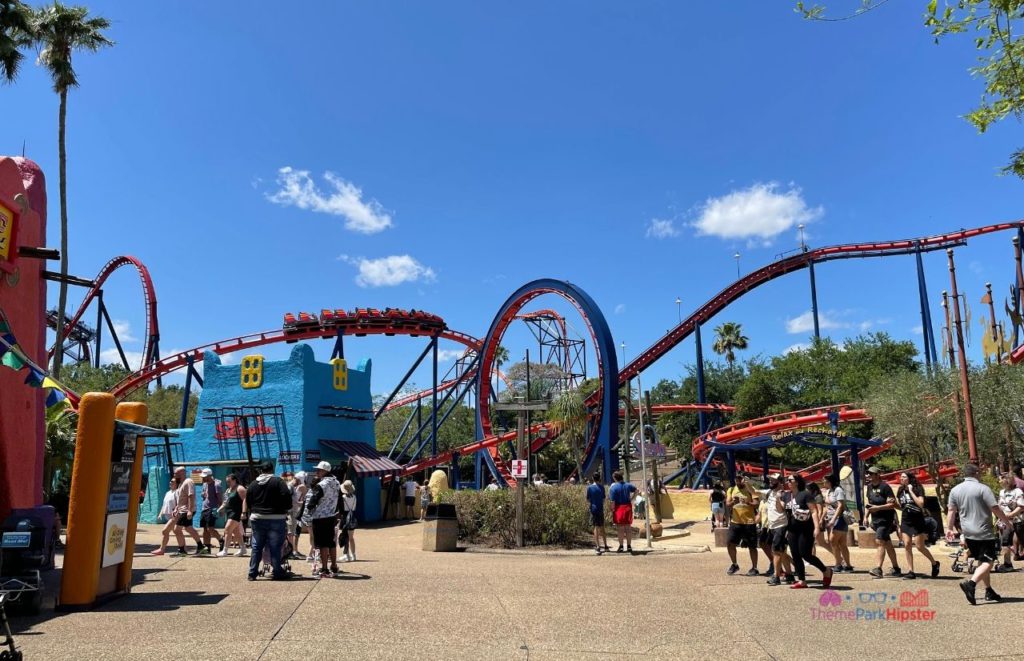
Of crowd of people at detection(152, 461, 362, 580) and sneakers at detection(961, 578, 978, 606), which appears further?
crowd of people at detection(152, 461, 362, 580)

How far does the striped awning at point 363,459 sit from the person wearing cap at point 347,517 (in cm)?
1108

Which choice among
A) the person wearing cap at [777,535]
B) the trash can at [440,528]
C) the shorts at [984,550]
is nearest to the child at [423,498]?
the trash can at [440,528]

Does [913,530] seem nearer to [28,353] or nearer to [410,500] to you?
[28,353]

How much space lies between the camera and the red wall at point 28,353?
9.36 metres

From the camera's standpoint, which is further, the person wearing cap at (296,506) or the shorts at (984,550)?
the person wearing cap at (296,506)

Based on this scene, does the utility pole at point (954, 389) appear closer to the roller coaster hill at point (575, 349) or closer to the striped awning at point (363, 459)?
the roller coaster hill at point (575, 349)

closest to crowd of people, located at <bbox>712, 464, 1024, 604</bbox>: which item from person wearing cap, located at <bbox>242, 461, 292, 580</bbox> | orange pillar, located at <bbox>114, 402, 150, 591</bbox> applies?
person wearing cap, located at <bbox>242, 461, 292, 580</bbox>

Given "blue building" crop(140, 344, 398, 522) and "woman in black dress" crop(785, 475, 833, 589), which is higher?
"blue building" crop(140, 344, 398, 522)

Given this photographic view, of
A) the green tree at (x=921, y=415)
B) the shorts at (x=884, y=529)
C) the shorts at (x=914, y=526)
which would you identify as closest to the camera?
the shorts at (x=884, y=529)

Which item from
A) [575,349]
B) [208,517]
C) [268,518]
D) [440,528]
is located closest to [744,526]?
[440,528]

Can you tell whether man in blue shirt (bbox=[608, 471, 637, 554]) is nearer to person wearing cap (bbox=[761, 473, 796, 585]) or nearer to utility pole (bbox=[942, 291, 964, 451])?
person wearing cap (bbox=[761, 473, 796, 585])

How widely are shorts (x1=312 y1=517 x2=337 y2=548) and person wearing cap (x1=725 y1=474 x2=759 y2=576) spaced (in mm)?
5288

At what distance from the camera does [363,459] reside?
76.8ft

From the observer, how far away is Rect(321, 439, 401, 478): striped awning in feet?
74.2
